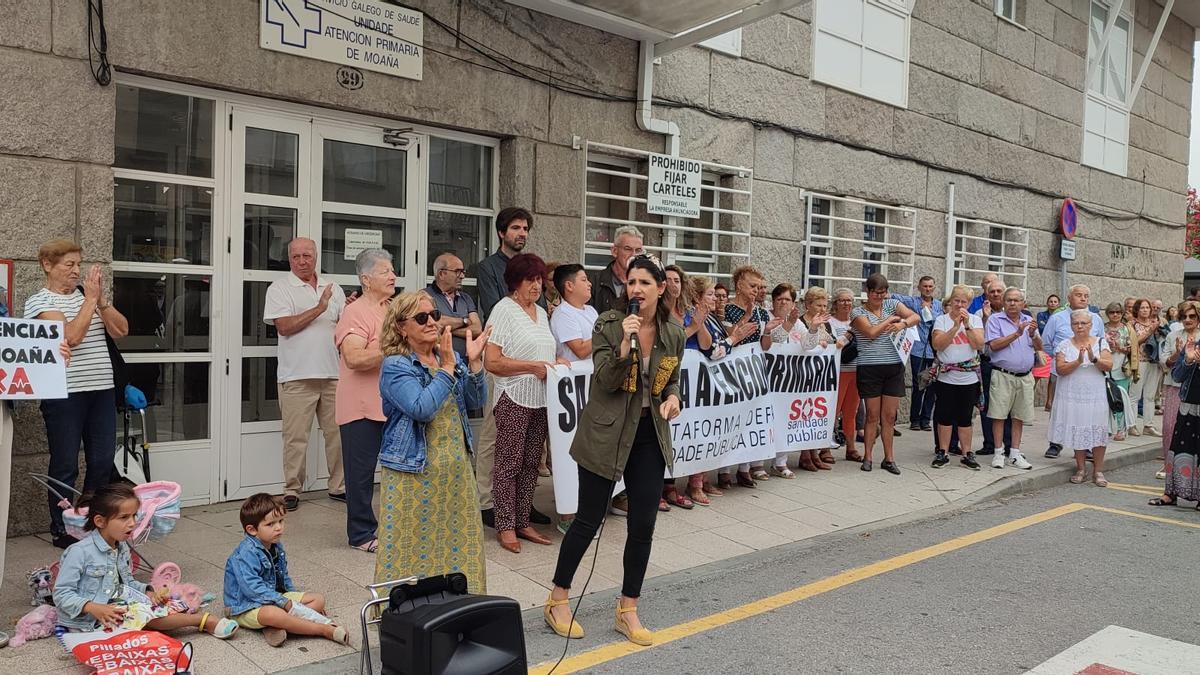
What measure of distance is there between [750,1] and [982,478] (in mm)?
5095

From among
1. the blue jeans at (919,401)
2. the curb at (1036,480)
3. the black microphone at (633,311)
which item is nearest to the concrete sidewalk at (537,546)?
the curb at (1036,480)

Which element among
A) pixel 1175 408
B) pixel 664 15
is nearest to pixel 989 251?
pixel 1175 408

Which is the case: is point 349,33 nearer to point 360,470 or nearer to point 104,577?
point 360,470

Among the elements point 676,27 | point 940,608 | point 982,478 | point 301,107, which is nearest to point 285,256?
point 301,107

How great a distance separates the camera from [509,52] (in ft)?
27.3

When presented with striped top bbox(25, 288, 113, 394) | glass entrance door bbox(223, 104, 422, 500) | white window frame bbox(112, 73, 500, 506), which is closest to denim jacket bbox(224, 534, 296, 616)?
striped top bbox(25, 288, 113, 394)

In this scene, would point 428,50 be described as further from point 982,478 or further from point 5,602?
point 982,478

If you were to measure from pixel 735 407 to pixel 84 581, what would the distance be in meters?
5.09

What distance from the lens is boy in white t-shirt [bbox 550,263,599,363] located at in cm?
671

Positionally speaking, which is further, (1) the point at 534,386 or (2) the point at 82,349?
(1) the point at 534,386

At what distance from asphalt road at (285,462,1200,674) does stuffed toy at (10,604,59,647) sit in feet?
4.38

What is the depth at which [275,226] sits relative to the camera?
7.22m

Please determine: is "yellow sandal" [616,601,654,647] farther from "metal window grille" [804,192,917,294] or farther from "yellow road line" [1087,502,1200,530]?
"metal window grille" [804,192,917,294]

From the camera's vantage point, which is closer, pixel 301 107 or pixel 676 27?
pixel 301 107
